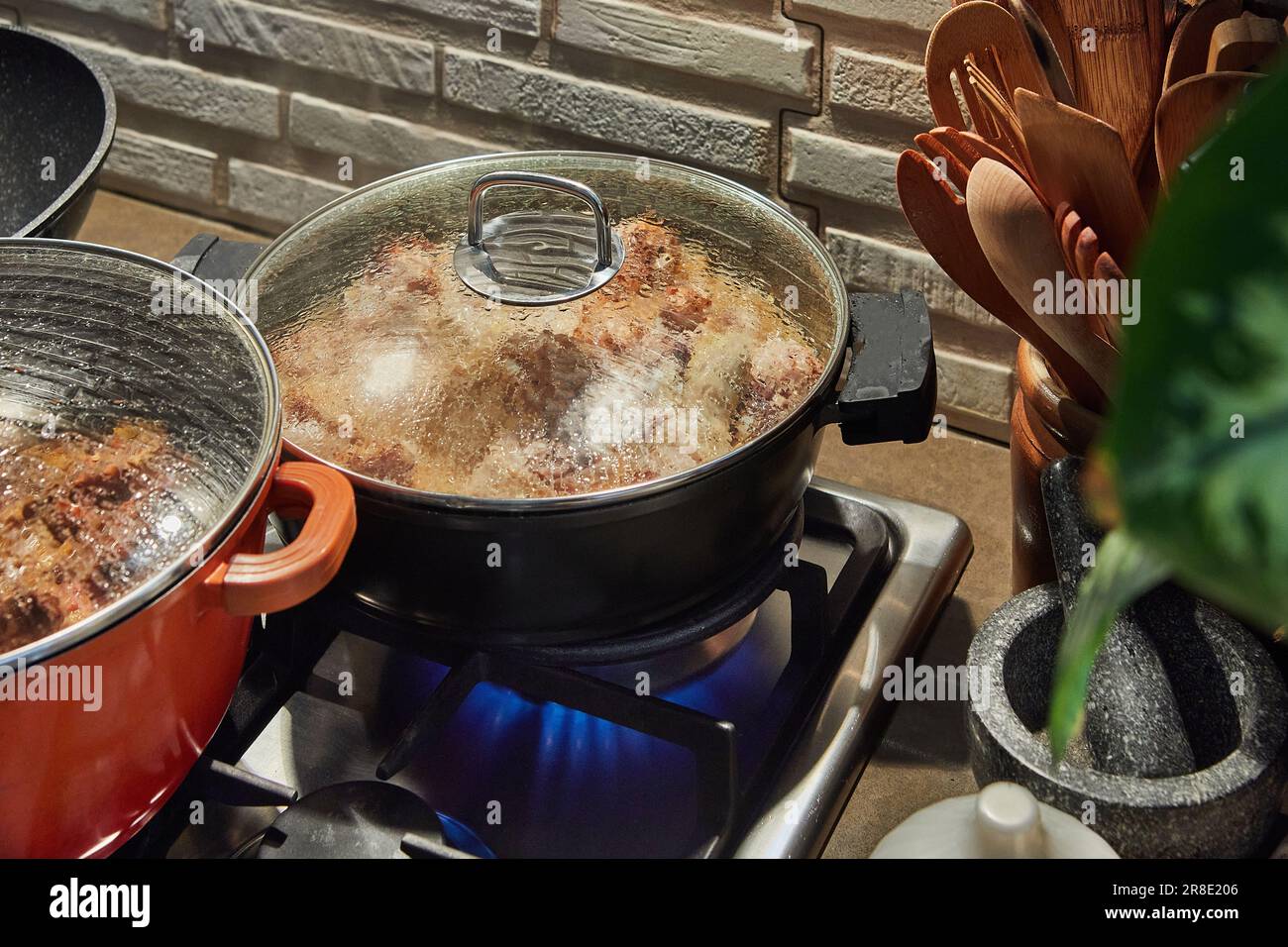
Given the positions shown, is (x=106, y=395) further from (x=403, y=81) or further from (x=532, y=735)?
(x=403, y=81)

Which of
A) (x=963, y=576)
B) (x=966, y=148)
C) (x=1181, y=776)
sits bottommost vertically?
(x=963, y=576)

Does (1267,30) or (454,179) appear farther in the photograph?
(454,179)

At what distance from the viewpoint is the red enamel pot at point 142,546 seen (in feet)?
1.60

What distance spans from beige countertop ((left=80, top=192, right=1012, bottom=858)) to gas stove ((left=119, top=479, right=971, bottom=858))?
42 millimetres

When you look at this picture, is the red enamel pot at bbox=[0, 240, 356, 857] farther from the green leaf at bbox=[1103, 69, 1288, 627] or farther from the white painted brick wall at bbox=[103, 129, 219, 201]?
the white painted brick wall at bbox=[103, 129, 219, 201]

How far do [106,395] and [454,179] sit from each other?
258mm

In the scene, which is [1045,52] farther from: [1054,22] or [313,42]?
[313,42]

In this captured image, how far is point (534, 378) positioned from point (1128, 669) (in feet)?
1.05

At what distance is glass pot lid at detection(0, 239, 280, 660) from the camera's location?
521 mm

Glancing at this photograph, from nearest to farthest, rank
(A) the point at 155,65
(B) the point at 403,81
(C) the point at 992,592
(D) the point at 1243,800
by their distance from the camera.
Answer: (D) the point at 1243,800 → (C) the point at 992,592 → (B) the point at 403,81 → (A) the point at 155,65

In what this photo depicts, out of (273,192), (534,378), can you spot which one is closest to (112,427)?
(534,378)

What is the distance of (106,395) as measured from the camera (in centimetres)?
60

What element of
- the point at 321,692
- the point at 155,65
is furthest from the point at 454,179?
the point at 155,65

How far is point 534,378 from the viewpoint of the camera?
24.4 inches
